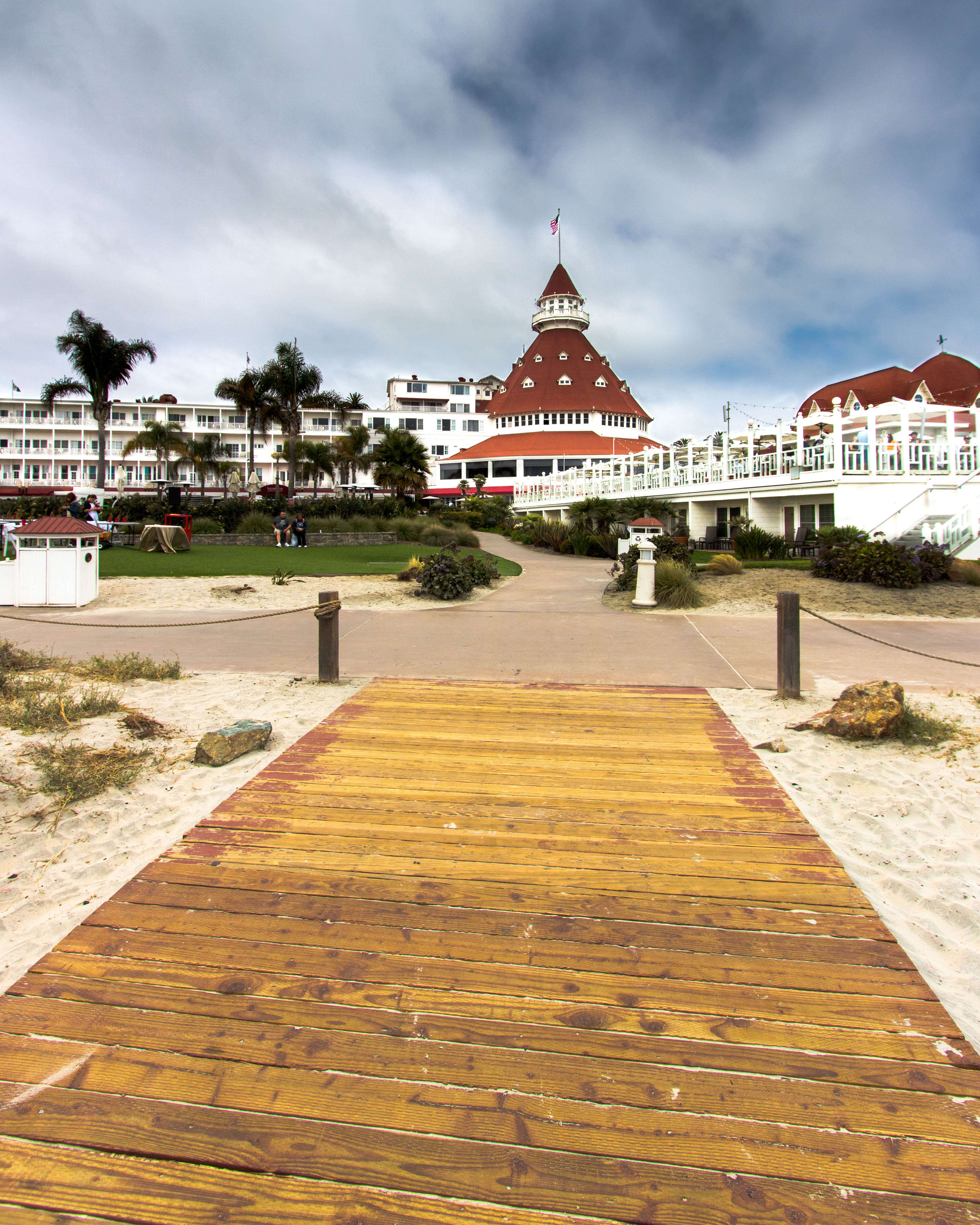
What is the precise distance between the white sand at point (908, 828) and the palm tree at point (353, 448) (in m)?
55.3

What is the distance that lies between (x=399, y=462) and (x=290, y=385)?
31.7ft

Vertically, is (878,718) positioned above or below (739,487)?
below

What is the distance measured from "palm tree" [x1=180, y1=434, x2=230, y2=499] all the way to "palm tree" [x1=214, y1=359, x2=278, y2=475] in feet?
51.7

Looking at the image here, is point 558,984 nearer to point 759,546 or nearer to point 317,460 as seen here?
point 759,546

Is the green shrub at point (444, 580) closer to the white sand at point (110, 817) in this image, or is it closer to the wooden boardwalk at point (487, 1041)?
the white sand at point (110, 817)

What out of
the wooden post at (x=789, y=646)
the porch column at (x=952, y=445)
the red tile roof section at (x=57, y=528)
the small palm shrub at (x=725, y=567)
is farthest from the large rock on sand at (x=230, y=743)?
the porch column at (x=952, y=445)

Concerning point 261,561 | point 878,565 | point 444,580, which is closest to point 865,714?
point 444,580

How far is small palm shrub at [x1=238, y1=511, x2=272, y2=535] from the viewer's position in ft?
96.6

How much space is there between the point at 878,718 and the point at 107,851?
18.8 feet

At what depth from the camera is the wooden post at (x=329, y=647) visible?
813 centimetres

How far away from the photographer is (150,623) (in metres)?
12.9

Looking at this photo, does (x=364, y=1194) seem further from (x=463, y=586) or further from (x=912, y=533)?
(x=912, y=533)

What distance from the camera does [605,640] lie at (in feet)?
35.5

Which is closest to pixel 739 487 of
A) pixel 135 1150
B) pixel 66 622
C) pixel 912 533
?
pixel 912 533
